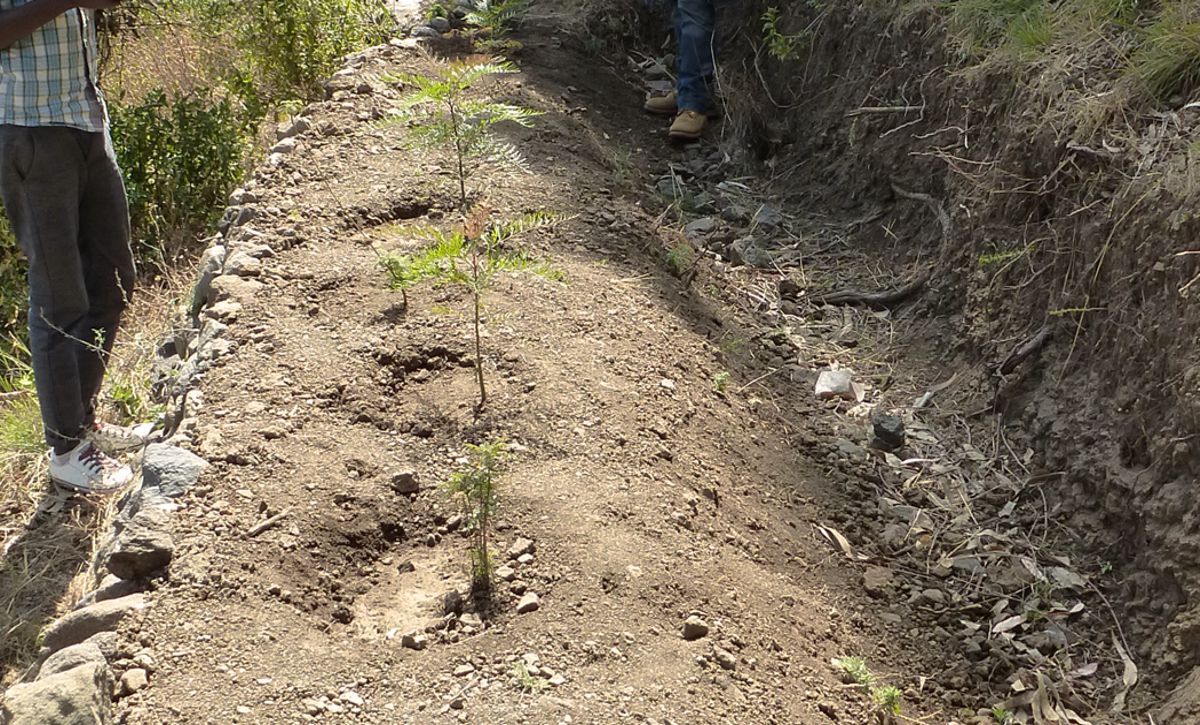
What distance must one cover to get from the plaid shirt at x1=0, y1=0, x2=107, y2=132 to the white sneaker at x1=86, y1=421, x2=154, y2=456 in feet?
3.70

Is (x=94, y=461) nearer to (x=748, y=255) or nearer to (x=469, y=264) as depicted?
(x=469, y=264)

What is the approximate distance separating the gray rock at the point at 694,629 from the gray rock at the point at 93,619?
4.48 ft

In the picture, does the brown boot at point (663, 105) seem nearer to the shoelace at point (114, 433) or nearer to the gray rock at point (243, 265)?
the gray rock at point (243, 265)

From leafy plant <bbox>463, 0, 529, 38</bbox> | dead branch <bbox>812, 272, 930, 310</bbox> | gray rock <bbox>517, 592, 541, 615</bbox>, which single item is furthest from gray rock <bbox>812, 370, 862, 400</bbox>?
leafy plant <bbox>463, 0, 529, 38</bbox>

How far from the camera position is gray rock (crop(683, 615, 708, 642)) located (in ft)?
9.25

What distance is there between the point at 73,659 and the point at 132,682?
152mm

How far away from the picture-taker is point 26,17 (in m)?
3.25

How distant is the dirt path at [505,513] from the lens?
269 cm

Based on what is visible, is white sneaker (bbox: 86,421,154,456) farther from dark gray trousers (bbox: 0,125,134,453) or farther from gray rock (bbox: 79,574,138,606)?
gray rock (bbox: 79,574,138,606)

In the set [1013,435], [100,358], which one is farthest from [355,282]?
[1013,435]

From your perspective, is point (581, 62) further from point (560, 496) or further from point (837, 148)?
point (560, 496)

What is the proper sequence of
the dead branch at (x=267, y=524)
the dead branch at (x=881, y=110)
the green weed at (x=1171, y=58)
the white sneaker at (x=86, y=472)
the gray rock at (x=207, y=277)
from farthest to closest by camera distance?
1. the dead branch at (x=881, y=110)
2. the gray rock at (x=207, y=277)
3. the white sneaker at (x=86, y=472)
4. the green weed at (x=1171, y=58)
5. the dead branch at (x=267, y=524)

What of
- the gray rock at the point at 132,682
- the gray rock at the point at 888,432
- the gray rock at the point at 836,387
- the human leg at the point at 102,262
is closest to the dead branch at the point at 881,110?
the gray rock at the point at 836,387

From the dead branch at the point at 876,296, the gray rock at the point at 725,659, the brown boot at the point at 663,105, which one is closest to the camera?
the gray rock at the point at 725,659
